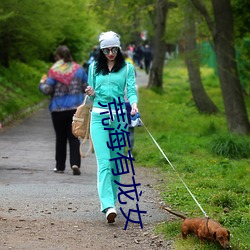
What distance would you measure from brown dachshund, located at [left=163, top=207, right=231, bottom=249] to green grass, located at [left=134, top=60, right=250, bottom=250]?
0.08 m

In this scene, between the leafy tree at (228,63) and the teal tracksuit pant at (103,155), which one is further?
the leafy tree at (228,63)

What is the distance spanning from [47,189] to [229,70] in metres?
8.02

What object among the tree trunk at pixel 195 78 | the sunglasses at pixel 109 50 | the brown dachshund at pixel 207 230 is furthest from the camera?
the tree trunk at pixel 195 78

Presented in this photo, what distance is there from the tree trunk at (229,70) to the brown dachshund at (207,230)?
10296mm

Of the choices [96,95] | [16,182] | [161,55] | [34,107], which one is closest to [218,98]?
[161,55]

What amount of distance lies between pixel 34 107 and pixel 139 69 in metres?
36.6

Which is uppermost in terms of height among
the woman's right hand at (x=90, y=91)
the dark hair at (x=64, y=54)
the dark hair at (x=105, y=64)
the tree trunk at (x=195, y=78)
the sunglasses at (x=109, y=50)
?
the sunglasses at (x=109, y=50)

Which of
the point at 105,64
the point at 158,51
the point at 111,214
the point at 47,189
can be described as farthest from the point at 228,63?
the point at 158,51

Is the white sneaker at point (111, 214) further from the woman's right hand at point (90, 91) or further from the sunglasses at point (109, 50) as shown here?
the sunglasses at point (109, 50)

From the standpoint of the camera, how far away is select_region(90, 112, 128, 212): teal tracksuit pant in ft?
24.8

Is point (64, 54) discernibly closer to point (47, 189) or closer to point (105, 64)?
point (47, 189)

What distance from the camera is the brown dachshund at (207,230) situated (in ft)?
20.1

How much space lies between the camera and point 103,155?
7.61 m

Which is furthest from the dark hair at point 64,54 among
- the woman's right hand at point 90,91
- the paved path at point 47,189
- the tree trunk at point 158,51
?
the tree trunk at point 158,51
